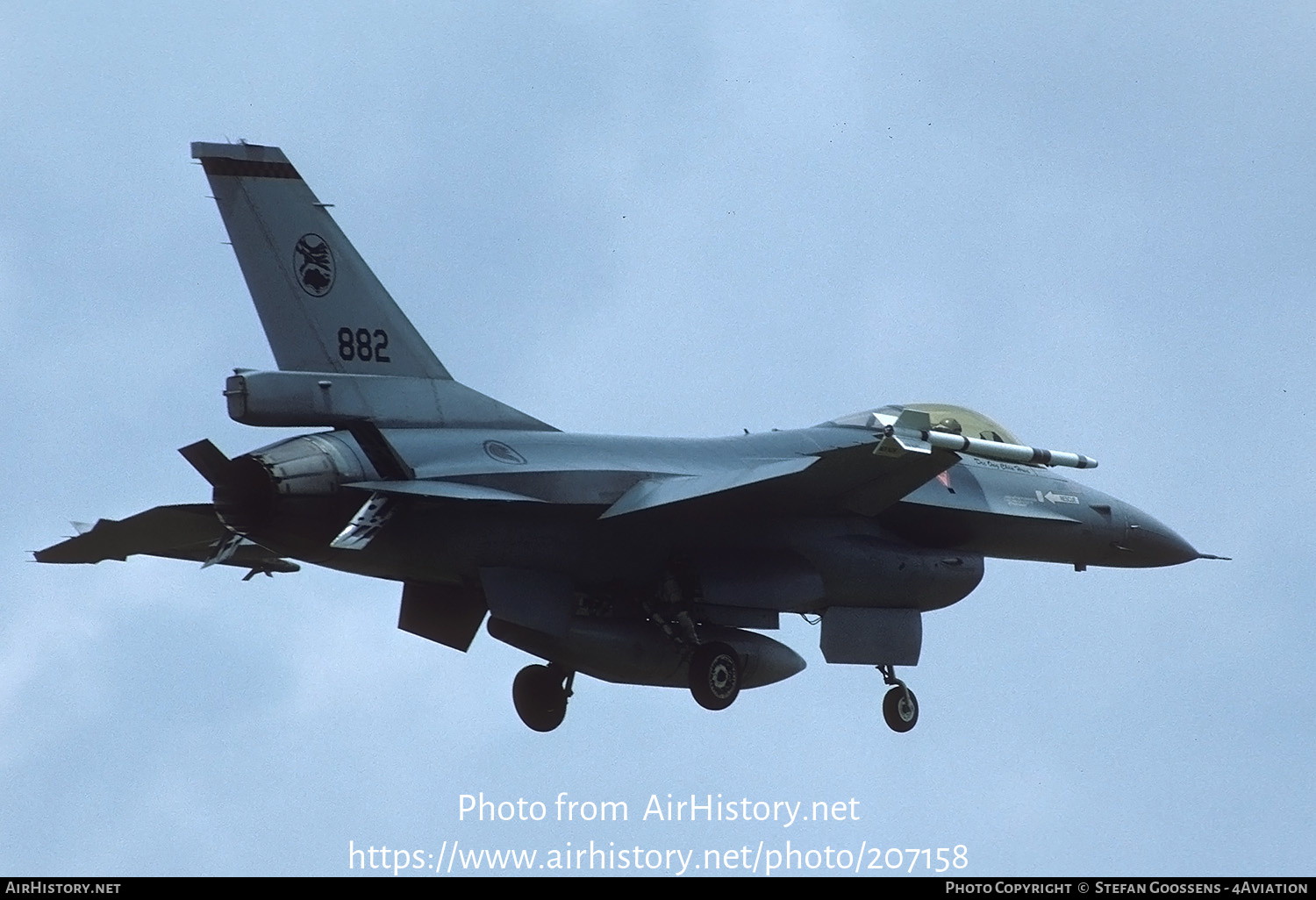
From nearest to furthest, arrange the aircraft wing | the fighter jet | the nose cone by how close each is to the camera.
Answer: the fighter jet → the aircraft wing → the nose cone

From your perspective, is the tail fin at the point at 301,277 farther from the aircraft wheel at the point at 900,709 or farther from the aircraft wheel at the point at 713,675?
the aircraft wheel at the point at 900,709

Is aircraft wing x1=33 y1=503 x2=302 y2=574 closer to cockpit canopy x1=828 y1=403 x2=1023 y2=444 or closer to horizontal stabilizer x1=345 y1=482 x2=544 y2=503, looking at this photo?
horizontal stabilizer x1=345 y1=482 x2=544 y2=503

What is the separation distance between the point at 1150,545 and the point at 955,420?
3.11 meters

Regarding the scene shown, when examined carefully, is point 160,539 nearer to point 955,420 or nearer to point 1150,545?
point 955,420

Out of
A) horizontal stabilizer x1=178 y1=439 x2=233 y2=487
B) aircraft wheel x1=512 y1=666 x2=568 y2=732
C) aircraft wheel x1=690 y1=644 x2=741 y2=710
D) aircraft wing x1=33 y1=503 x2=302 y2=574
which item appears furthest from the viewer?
aircraft wheel x1=512 y1=666 x2=568 y2=732

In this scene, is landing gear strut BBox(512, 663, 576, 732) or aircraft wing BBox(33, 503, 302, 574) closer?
aircraft wing BBox(33, 503, 302, 574)

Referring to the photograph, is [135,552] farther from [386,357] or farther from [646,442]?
[646,442]

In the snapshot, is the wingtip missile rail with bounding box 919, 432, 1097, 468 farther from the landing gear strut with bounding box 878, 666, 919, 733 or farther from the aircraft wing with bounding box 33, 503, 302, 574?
the aircraft wing with bounding box 33, 503, 302, 574

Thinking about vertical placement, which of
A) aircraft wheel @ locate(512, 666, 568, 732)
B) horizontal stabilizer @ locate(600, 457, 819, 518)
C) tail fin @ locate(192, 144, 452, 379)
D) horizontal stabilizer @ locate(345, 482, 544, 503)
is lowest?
aircraft wheel @ locate(512, 666, 568, 732)

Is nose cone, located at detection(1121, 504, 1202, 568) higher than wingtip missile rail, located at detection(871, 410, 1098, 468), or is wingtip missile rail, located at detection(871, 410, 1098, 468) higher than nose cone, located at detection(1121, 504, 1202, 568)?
nose cone, located at detection(1121, 504, 1202, 568)

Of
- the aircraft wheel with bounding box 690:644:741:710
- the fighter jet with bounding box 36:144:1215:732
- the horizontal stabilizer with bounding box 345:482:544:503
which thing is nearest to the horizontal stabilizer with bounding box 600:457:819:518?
the fighter jet with bounding box 36:144:1215:732

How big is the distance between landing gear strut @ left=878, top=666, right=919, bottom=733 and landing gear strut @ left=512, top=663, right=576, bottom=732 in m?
3.56

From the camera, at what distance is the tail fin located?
21.5 metres

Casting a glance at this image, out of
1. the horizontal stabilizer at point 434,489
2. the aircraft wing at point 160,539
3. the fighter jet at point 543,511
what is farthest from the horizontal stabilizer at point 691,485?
the aircraft wing at point 160,539
